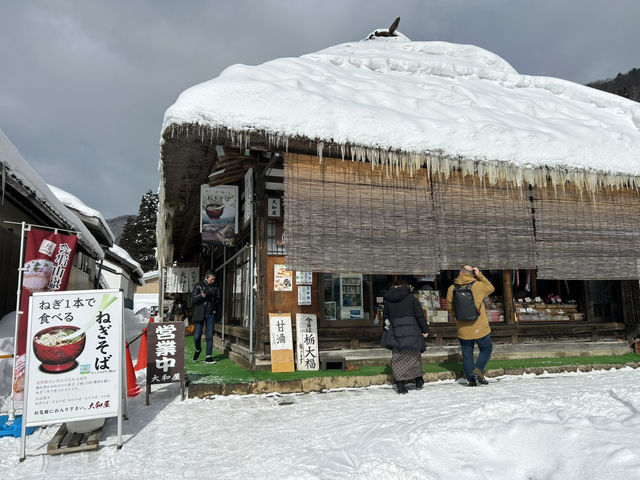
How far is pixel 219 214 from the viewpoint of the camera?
8742 millimetres

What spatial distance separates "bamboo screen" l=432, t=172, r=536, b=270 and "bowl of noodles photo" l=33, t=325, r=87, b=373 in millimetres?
5886

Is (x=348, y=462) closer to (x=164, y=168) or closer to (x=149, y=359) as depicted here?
(x=149, y=359)

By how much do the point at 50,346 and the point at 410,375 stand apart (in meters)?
4.80

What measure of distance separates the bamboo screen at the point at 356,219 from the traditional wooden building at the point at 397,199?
21 millimetres

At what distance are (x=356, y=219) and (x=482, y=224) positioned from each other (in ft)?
8.48

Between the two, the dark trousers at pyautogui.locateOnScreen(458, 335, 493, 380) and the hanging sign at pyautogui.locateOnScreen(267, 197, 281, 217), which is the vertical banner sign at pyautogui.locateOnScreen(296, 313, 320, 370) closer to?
the hanging sign at pyautogui.locateOnScreen(267, 197, 281, 217)

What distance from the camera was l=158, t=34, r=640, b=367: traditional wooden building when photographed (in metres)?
7.08

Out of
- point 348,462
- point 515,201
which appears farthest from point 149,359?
point 515,201

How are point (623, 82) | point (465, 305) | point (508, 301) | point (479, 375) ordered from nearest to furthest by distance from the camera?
point (465, 305) < point (479, 375) < point (508, 301) < point (623, 82)

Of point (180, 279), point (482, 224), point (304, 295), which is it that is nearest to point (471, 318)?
point (482, 224)

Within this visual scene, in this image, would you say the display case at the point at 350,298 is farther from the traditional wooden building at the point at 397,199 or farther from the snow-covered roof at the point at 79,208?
the snow-covered roof at the point at 79,208

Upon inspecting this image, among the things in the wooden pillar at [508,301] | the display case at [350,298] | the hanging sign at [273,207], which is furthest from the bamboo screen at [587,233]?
the hanging sign at [273,207]

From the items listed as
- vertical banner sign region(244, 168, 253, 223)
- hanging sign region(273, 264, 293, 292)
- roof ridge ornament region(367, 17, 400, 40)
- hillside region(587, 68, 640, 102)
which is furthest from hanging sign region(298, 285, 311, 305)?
hillside region(587, 68, 640, 102)

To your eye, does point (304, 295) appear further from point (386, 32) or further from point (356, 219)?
point (386, 32)
